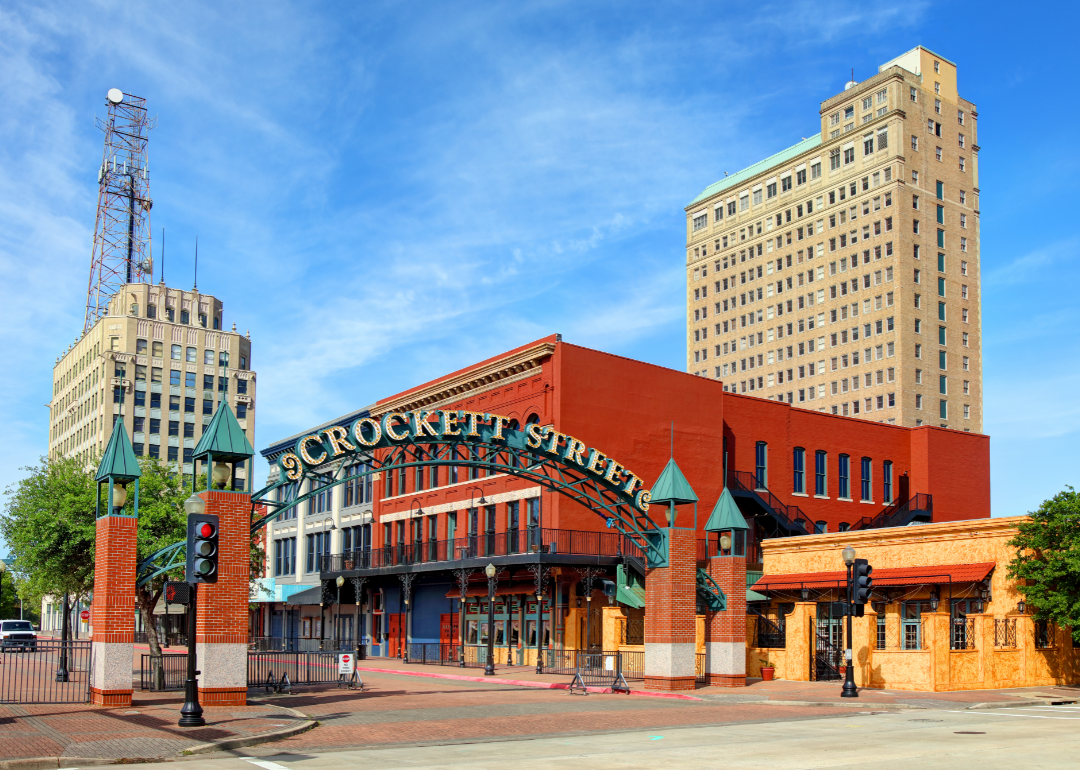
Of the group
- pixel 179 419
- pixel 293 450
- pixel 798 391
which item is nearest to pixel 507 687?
pixel 293 450

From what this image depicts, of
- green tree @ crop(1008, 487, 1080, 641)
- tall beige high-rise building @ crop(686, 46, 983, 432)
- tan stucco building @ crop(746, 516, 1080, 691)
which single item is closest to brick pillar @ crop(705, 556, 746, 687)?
tan stucco building @ crop(746, 516, 1080, 691)

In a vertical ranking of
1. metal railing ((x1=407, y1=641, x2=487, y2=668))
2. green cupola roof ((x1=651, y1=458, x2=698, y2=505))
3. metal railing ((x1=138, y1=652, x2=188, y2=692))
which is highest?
green cupola roof ((x1=651, y1=458, x2=698, y2=505))

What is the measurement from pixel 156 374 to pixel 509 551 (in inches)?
3411

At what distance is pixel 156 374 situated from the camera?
396 feet

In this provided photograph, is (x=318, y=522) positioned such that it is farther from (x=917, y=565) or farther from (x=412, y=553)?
(x=917, y=565)

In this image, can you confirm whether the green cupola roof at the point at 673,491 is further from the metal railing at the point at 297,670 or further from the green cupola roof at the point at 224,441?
the green cupola roof at the point at 224,441

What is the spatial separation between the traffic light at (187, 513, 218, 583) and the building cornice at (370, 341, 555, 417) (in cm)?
2589

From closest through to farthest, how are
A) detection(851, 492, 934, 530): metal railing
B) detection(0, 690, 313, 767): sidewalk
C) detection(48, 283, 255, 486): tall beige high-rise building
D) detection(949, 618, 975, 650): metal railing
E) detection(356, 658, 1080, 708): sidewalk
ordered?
detection(0, 690, 313, 767): sidewalk → detection(356, 658, 1080, 708): sidewalk → detection(949, 618, 975, 650): metal railing → detection(851, 492, 934, 530): metal railing → detection(48, 283, 255, 486): tall beige high-rise building

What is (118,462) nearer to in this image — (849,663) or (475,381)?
(849,663)

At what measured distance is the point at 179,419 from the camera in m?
121

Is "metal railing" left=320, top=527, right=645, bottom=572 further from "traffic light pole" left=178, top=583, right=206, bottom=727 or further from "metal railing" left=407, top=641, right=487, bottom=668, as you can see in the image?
"traffic light pole" left=178, top=583, right=206, bottom=727

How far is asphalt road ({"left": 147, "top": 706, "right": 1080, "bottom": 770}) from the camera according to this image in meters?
15.5

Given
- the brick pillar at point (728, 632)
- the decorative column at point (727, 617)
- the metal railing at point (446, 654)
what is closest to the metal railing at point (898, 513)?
the metal railing at point (446, 654)

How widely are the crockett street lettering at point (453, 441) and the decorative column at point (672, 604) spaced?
128 centimetres
